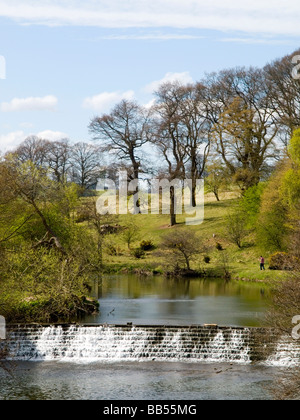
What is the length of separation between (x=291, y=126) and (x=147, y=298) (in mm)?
28689

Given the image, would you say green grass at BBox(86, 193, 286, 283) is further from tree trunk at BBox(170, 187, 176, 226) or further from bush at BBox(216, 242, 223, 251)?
tree trunk at BBox(170, 187, 176, 226)

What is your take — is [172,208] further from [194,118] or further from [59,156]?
[59,156]

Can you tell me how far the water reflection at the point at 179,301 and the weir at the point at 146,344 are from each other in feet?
7.22

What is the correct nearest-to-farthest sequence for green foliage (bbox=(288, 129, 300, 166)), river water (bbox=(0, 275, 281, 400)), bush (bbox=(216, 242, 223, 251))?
river water (bbox=(0, 275, 281, 400)) → green foliage (bbox=(288, 129, 300, 166)) → bush (bbox=(216, 242, 223, 251))

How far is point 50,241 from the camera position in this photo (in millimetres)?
33781

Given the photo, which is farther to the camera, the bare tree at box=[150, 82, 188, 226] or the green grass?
the bare tree at box=[150, 82, 188, 226]

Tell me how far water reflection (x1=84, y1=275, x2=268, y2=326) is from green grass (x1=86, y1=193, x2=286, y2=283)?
7.21 feet

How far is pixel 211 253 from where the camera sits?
4916 cm

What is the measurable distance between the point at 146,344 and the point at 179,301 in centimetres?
930

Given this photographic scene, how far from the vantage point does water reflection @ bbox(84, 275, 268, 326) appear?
90.0 ft

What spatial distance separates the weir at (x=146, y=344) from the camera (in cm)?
2241

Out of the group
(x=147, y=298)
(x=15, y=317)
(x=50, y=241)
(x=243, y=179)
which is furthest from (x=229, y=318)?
(x=243, y=179)

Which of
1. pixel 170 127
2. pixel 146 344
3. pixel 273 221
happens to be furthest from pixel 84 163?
pixel 146 344

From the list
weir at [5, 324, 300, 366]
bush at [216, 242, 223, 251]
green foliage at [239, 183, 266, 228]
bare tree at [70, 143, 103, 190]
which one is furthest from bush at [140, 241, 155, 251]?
bare tree at [70, 143, 103, 190]
